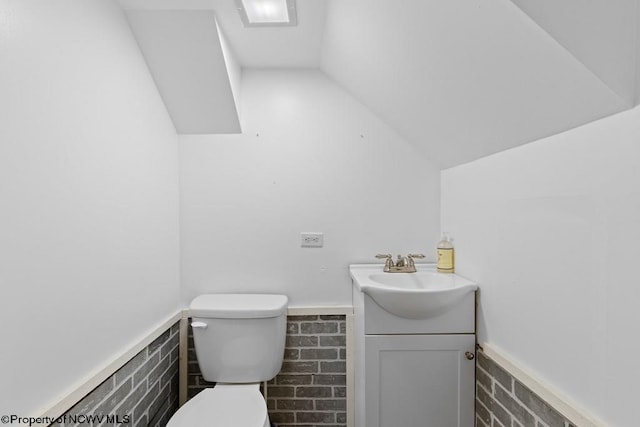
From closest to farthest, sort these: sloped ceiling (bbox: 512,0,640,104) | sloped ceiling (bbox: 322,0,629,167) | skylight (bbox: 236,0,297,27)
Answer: sloped ceiling (bbox: 512,0,640,104) < sloped ceiling (bbox: 322,0,629,167) < skylight (bbox: 236,0,297,27)

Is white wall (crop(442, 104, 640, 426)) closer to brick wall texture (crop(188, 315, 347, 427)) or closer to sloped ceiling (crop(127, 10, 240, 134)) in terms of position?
brick wall texture (crop(188, 315, 347, 427))

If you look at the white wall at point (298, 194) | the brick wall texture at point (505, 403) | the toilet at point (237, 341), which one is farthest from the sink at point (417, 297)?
the toilet at point (237, 341)

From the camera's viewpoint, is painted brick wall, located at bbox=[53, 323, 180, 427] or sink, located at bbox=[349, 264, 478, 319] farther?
sink, located at bbox=[349, 264, 478, 319]

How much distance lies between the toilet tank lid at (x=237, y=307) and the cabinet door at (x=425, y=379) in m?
0.54

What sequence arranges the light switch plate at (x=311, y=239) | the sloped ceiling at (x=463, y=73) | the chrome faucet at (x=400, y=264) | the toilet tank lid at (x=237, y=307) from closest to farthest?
1. the sloped ceiling at (x=463, y=73)
2. the toilet tank lid at (x=237, y=307)
3. the chrome faucet at (x=400, y=264)
4. the light switch plate at (x=311, y=239)

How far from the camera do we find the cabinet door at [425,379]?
1543mm

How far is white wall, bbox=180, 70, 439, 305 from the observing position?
6.52ft

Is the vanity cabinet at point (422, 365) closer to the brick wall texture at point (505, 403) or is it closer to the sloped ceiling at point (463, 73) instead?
the brick wall texture at point (505, 403)

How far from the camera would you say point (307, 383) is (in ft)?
6.51

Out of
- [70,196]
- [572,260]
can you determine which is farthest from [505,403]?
[70,196]

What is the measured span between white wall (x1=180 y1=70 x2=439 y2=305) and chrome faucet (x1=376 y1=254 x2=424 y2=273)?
86 mm

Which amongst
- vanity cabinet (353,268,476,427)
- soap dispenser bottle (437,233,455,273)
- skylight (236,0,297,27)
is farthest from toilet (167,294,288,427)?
skylight (236,0,297,27)

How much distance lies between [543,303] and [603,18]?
2.66 ft

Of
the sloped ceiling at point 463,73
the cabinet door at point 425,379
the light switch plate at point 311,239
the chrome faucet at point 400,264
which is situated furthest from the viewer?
the light switch plate at point 311,239
